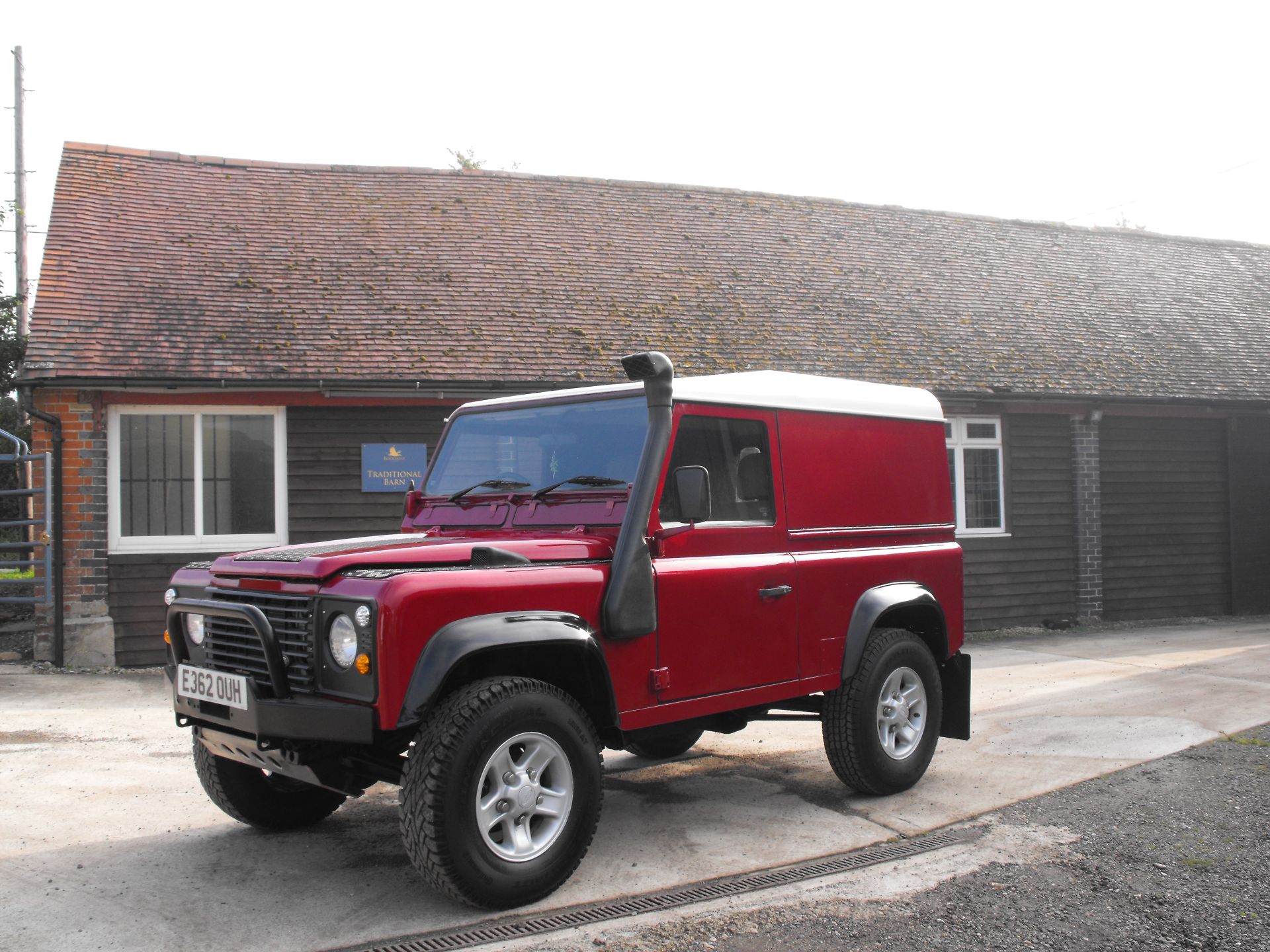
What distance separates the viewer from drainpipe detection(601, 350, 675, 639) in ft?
15.1

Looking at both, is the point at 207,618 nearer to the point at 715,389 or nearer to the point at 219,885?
the point at 219,885

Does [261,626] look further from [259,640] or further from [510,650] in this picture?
[510,650]

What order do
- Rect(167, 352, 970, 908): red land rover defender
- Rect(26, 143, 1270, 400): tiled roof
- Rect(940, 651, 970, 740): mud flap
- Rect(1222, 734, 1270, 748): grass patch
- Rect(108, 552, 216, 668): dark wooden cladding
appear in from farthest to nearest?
Rect(26, 143, 1270, 400): tiled roof, Rect(108, 552, 216, 668): dark wooden cladding, Rect(1222, 734, 1270, 748): grass patch, Rect(940, 651, 970, 740): mud flap, Rect(167, 352, 970, 908): red land rover defender

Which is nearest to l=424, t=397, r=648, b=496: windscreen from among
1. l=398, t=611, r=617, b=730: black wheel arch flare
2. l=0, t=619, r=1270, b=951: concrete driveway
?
l=398, t=611, r=617, b=730: black wheel arch flare

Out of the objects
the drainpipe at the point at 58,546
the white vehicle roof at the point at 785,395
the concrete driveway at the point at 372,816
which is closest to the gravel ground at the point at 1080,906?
the concrete driveway at the point at 372,816

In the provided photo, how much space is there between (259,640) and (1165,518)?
14.5 metres

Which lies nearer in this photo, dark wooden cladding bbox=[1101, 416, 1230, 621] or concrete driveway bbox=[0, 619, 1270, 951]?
concrete driveway bbox=[0, 619, 1270, 951]

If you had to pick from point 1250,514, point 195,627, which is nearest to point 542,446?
point 195,627

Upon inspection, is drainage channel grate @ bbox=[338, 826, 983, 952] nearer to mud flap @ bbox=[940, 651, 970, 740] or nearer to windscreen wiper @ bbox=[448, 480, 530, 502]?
mud flap @ bbox=[940, 651, 970, 740]

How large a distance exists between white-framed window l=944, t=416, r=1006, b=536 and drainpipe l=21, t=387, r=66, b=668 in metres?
10.6

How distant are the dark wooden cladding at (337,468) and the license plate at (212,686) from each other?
7.14m

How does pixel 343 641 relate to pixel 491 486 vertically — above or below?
below

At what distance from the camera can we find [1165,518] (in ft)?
50.8

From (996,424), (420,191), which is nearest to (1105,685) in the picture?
(996,424)
